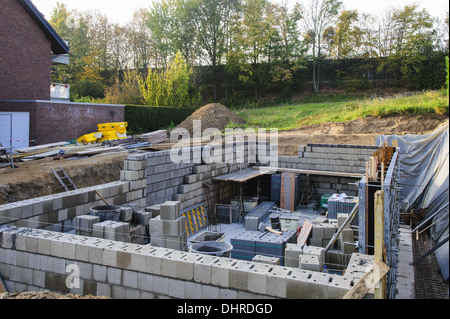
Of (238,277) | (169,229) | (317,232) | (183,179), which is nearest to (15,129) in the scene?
(183,179)

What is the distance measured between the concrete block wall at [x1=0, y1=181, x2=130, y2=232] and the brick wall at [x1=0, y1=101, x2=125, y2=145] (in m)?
10.6

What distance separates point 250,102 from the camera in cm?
3650

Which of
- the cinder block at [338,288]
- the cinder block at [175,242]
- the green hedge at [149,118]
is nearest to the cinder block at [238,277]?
the cinder block at [338,288]

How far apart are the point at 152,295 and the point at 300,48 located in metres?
35.8

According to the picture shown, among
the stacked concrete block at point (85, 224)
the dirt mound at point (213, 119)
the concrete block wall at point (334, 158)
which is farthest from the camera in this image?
the dirt mound at point (213, 119)

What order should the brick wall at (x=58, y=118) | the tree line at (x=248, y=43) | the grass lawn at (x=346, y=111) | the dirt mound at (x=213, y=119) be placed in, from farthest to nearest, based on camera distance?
the tree line at (x=248, y=43) < the dirt mound at (x=213, y=119) < the grass lawn at (x=346, y=111) < the brick wall at (x=58, y=118)

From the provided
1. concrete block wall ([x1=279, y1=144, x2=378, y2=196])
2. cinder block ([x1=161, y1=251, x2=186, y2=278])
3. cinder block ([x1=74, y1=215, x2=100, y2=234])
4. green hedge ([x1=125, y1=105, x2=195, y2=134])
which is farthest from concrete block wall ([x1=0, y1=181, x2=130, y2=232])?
green hedge ([x1=125, y1=105, x2=195, y2=134])

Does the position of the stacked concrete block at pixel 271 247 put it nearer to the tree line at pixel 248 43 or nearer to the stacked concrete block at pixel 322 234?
the stacked concrete block at pixel 322 234

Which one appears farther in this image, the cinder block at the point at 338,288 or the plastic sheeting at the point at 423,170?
the plastic sheeting at the point at 423,170

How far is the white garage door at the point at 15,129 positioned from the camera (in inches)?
642

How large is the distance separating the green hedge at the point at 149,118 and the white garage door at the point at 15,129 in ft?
23.4

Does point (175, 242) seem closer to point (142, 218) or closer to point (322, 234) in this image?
point (142, 218)

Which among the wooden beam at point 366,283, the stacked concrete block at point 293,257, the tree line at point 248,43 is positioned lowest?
the stacked concrete block at point 293,257

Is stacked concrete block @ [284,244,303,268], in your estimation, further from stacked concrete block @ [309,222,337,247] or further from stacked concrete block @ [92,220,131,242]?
stacked concrete block @ [92,220,131,242]
